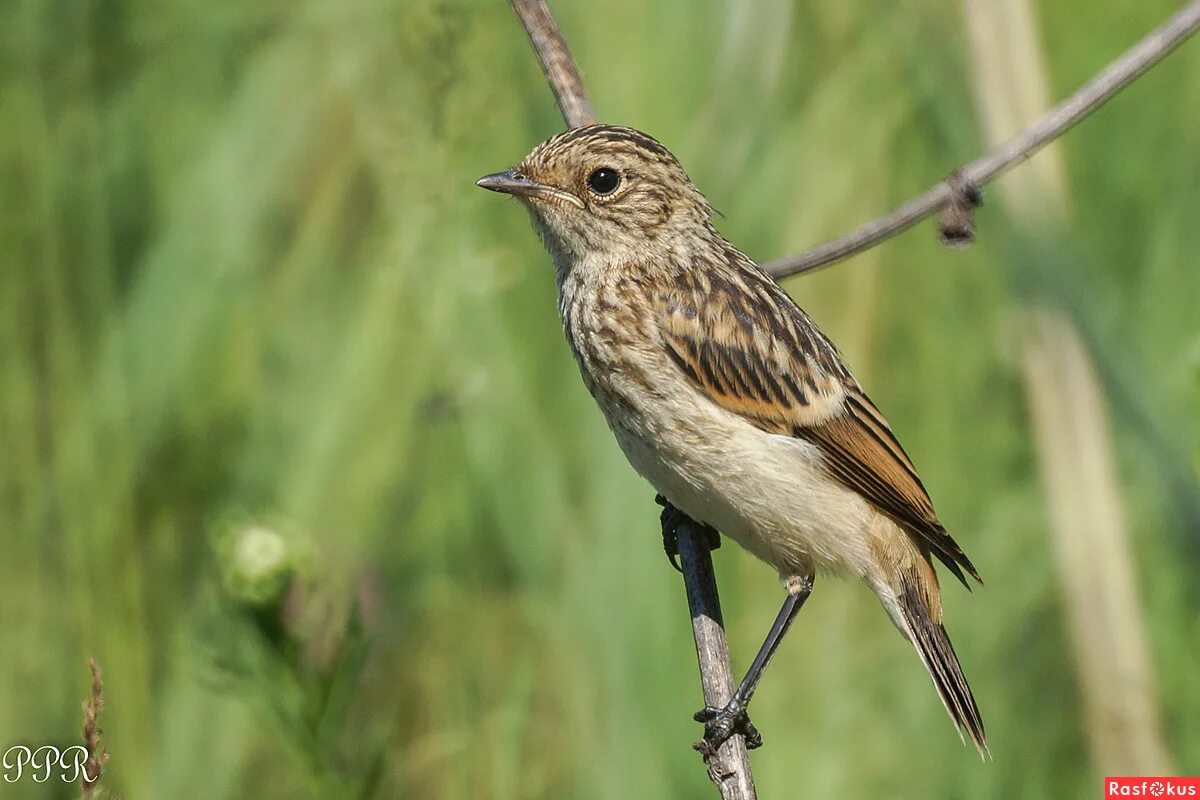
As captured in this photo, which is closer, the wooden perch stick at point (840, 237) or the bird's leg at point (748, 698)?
the wooden perch stick at point (840, 237)

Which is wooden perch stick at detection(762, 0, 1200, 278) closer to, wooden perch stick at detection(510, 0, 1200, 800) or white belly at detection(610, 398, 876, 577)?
wooden perch stick at detection(510, 0, 1200, 800)

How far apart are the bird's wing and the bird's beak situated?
0.43 metres

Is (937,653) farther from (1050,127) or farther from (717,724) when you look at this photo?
(1050,127)

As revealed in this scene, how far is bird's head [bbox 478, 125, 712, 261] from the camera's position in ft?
13.8

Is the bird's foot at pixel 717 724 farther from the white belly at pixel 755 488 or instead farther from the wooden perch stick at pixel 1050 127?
the wooden perch stick at pixel 1050 127

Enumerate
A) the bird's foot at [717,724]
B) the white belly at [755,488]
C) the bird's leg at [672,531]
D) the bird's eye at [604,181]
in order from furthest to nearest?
the bird's leg at [672,531] → the bird's eye at [604,181] → the white belly at [755,488] → the bird's foot at [717,724]

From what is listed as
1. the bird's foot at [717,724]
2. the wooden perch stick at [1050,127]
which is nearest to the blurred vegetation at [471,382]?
the bird's foot at [717,724]

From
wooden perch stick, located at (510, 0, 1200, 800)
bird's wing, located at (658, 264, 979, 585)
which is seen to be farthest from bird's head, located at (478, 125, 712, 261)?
bird's wing, located at (658, 264, 979, 585)

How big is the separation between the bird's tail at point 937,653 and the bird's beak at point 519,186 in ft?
5.00

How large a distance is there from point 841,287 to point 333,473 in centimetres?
200

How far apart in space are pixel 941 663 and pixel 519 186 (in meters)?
1.82

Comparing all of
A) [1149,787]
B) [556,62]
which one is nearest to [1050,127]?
[556,62]

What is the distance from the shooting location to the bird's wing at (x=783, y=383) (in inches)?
167

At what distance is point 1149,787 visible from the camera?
4.32 metres
